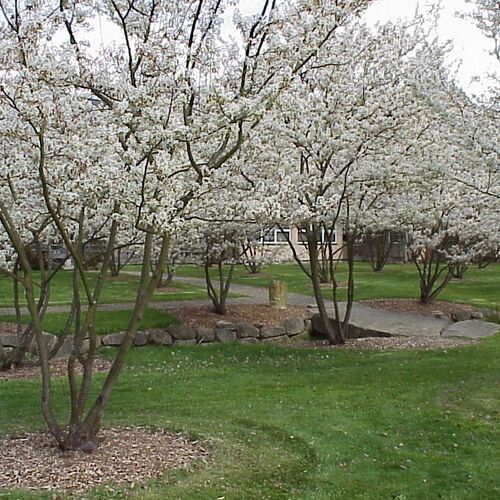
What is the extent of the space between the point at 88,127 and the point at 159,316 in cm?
712

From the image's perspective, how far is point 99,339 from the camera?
10695 mm

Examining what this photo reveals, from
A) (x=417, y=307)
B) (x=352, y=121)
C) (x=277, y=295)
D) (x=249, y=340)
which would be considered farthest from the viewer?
(x=417, y=307)

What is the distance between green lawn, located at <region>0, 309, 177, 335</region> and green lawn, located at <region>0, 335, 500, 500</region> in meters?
1.64

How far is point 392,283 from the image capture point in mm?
19469

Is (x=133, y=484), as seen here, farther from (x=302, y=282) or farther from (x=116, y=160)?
(x=302, y=282)

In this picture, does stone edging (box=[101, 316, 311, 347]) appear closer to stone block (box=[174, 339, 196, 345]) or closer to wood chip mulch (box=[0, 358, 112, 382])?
stone block (box=[174, 339, 196, 345])

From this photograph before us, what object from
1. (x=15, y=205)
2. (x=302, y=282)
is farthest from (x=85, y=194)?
(x=302, y=282)

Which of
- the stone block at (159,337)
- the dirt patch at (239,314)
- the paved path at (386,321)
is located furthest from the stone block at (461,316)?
the stone block at (159,337)

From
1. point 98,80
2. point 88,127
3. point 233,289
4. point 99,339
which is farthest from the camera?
point 233,289

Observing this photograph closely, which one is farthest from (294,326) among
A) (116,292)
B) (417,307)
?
(116,292)

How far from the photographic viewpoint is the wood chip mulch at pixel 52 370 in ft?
29.1

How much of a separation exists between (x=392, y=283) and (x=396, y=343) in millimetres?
9224

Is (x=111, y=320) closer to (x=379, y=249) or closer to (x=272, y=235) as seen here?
(x=272, y=235)

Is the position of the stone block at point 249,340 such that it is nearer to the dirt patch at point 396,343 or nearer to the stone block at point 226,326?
the stone block at point 226,326
